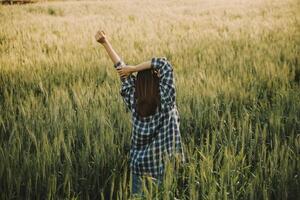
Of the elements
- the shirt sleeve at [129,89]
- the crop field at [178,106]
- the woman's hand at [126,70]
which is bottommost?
the crop field at [178,106]

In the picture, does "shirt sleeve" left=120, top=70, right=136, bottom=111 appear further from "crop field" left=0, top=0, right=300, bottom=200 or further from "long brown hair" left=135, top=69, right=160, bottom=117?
"crop field" left=0, top=0, right=300, bottom=200

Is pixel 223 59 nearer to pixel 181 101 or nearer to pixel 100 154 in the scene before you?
pixel 181 101

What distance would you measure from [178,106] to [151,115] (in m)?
0.95

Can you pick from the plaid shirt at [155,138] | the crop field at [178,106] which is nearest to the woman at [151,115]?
the plaid shirt at [155,138]

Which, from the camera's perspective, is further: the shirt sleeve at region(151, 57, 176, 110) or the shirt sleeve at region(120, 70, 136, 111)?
the shirt sleeve at region(120, 70, 136, 111)

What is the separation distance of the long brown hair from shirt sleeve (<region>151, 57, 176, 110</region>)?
27 millimetres

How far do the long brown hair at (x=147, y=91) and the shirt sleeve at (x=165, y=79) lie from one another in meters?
0.03

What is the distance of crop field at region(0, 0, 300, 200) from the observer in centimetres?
173

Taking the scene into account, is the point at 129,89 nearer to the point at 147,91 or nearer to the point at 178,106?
the point at 147,91

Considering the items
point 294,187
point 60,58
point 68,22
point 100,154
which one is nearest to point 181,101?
point 100,154

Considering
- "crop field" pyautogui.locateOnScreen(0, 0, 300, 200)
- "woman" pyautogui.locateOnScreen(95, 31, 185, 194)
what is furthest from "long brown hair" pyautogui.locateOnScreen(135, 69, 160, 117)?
"crop field" pyautogui.locateOnScreen(0, 0, 300, 200)

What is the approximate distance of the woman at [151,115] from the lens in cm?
174

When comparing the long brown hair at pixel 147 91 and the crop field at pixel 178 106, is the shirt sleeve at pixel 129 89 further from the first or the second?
the crop field at pixel 178 106

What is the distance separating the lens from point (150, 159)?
5.95ft
